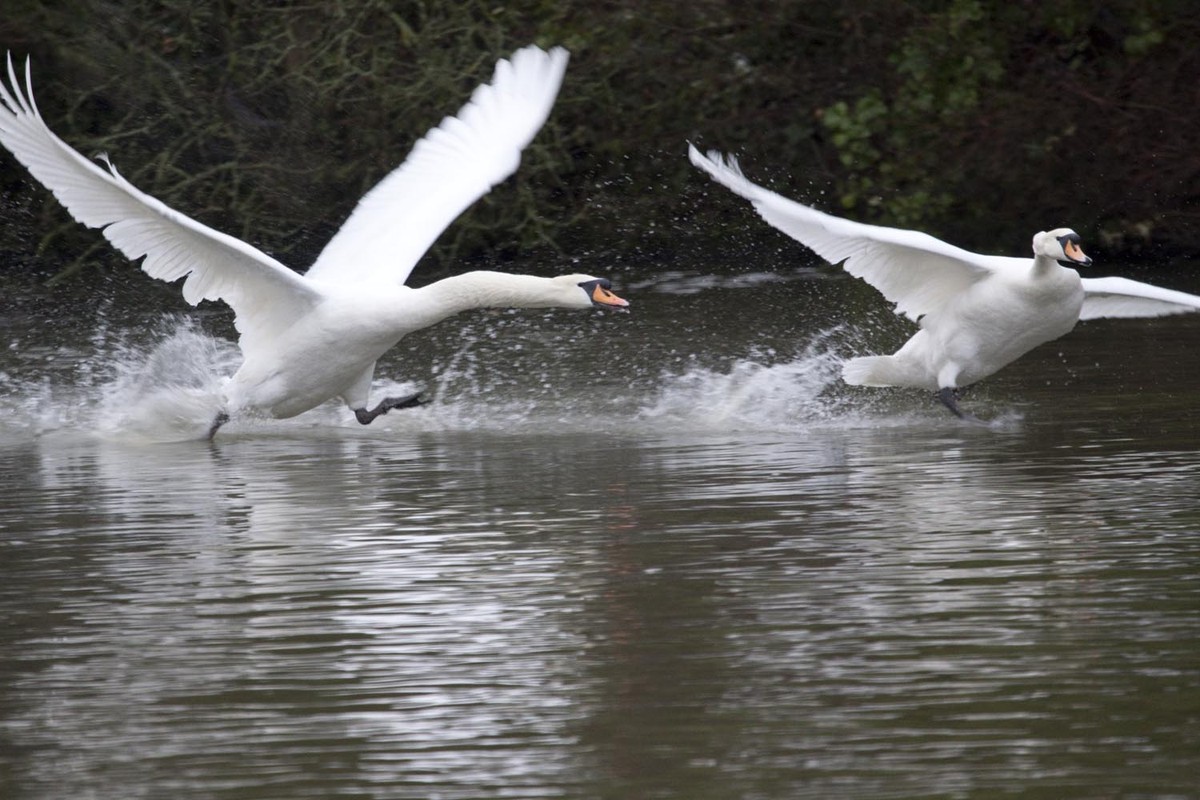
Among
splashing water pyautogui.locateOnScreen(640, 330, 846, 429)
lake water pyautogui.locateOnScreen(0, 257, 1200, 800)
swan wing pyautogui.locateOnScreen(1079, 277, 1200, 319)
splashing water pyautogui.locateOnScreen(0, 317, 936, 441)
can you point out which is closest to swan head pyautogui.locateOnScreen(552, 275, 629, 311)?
lake water pyautogui.locateOnScreen(0, 257, 1200, 800)

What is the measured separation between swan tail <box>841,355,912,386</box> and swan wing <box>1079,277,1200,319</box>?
0.86 meters

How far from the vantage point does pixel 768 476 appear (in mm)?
7461

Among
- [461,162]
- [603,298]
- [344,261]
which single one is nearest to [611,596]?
[603,298]

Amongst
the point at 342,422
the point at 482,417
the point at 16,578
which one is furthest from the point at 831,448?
the point at 16,578

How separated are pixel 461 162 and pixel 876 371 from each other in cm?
222

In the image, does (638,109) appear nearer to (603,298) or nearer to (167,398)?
(167,398)

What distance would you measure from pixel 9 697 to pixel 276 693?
61cm

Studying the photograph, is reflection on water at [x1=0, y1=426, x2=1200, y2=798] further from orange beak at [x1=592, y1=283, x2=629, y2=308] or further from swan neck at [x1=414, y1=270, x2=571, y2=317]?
swan neck at [x1=414, y1=270, x2=571, y2=317]

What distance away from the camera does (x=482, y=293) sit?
27.2 ft

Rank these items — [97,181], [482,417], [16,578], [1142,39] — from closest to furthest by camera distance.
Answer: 1. [16,578]
2. [97,181]
3. [482,417]
4. [1142,39]

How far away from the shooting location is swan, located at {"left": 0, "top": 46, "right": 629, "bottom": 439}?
321 inches

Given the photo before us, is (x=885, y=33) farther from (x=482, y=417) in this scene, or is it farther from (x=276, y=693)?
(x=276, y=693)

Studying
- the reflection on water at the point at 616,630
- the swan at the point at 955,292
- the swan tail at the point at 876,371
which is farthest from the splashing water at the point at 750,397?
the reflection on water at the point at 616,630

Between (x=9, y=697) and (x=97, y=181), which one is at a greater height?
(x=97, y=181)
